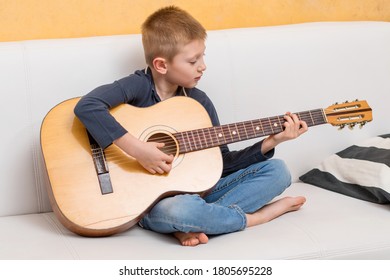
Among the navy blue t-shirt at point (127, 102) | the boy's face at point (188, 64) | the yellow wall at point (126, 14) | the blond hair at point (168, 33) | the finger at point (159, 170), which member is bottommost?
the finger at point (159, 170)

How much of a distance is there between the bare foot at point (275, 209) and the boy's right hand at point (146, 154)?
266mm

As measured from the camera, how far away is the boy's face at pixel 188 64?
183 cm

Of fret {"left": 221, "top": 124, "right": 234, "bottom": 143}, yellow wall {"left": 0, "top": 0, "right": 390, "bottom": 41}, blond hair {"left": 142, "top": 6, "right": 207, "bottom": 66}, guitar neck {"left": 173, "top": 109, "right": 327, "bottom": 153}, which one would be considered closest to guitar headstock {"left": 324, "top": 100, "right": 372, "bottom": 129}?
guitar neck {"left": 173, "top": 109, "right": 327, "bottom": 153}

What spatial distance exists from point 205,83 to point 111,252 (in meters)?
0.71

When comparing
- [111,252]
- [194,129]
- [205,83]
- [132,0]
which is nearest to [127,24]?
[132,0]

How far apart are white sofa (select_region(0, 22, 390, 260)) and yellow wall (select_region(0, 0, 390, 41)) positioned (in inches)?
6.4

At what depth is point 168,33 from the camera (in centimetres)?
183

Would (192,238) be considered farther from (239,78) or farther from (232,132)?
(239,78)

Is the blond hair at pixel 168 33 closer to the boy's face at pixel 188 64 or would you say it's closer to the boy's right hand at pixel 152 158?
the boy's face at pixel 188 64

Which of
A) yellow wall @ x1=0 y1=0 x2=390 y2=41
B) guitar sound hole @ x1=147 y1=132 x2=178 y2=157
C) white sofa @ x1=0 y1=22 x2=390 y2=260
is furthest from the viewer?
yellow wall @ x1=0 y1=0 x2=390 y2=41

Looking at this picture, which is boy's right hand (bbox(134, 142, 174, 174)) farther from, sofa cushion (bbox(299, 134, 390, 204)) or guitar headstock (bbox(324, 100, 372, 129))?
sofa cushion (bbox(299, 134, 390, 204))

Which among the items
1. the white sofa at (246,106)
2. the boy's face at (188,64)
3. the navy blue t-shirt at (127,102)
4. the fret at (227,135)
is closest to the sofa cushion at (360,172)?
the white sofa at (246,106)

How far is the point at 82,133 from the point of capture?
5.65 feet

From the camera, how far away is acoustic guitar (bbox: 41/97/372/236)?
1645 millimetres
